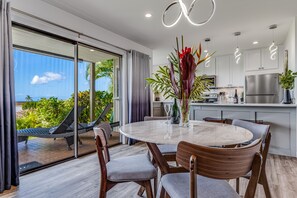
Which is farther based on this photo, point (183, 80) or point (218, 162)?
point (183, 80)

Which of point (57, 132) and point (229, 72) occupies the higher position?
point (229, 72)

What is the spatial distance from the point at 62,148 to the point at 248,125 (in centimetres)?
332

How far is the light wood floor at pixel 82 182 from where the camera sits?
6.67 ft

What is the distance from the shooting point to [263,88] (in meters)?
5.24

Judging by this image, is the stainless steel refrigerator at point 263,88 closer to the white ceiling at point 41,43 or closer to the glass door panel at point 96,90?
the glass door panel at point 96,90

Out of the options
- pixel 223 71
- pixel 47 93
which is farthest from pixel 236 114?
pixel 47 93

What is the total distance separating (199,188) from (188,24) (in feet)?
10.5

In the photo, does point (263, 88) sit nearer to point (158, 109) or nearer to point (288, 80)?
point (288, 80)

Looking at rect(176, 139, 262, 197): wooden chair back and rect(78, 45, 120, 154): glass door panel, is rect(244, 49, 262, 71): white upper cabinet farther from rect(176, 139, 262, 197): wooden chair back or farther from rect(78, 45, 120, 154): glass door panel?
rect(176, 139, 262, 197): wooden chair back

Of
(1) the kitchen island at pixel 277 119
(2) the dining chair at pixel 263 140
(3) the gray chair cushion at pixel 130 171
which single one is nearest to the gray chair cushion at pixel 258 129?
(2) the dining chair at pixel 263 140

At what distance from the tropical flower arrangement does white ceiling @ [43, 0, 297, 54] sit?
58.1 inches

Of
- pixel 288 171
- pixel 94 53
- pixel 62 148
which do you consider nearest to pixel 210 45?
pixel 94 53

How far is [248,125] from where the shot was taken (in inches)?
74.2

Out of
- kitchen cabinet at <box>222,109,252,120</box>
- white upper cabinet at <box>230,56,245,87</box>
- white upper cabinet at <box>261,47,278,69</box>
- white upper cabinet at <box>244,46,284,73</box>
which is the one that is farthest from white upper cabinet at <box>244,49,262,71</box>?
kitchen cabinet at <box>222,109,252,120</box>
